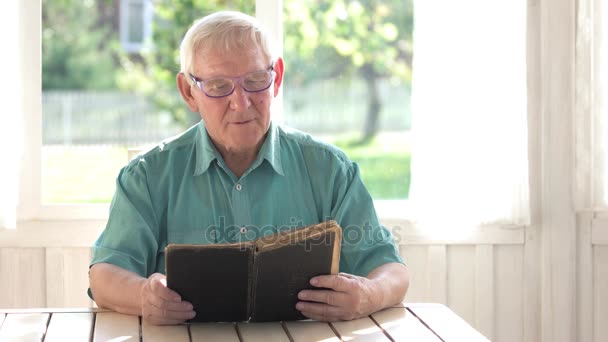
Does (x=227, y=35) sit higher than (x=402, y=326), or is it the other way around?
(x=227, y=35)

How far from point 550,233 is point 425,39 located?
0.88 metres

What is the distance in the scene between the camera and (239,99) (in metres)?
2.13

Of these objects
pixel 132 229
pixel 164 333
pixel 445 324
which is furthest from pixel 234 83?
pixel 445 324

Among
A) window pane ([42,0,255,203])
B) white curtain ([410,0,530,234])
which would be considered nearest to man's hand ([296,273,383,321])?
white curtain ([410,0,530,234])

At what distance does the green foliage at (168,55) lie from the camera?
349 cm

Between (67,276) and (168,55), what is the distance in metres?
1.19

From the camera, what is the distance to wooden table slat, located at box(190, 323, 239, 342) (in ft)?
5.74

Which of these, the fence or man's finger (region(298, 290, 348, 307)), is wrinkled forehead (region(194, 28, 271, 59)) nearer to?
man's finger (region(298, 290, 348, 307))

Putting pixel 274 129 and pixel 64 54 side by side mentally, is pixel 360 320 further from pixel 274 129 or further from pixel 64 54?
pixel 64 54

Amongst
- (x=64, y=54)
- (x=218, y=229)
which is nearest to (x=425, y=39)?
(x=218, y=229)

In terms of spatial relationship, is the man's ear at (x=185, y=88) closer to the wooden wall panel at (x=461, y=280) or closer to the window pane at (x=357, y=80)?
the window pane at (x=357, y=80)

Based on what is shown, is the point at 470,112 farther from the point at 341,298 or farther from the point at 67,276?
the point at 67,276

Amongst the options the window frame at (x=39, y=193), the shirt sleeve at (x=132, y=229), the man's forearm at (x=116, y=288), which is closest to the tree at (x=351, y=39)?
the window frame at (x=39, y=193)

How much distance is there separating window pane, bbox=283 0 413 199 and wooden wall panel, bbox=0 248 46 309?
1099 mm
